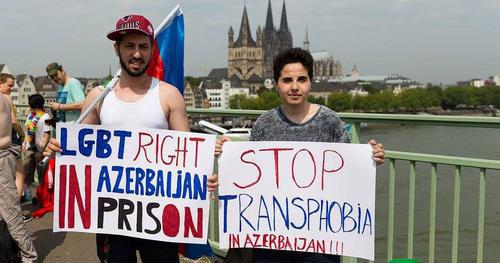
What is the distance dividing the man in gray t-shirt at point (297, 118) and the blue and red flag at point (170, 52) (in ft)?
4.09

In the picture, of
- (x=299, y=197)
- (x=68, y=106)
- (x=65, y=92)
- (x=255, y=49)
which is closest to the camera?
(x=299, y=197)

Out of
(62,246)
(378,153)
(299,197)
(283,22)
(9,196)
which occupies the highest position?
(283,22)

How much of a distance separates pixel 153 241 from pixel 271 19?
149 m

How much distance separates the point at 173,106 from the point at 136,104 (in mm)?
159

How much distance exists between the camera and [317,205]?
2521 millimetres

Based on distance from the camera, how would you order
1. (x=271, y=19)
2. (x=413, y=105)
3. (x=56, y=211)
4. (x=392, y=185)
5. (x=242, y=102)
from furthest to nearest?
1. (x=271, y=19)
2. (x=242, y=102)
3. (x=413, y=105)
4. (x=392, y=185)
5. (x=56, y=211)

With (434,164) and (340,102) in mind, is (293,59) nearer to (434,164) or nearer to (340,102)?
(434,164)

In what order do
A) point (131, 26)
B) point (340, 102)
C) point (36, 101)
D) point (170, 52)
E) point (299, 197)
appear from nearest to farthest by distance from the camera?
point (131, 26) < point (299, 197) < point (170, 52) < point (36, 101) < point (340, 102)

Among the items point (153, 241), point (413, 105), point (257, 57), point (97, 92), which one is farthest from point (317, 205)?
point (257, 57)

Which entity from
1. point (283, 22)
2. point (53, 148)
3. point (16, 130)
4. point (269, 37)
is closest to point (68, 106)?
point (16, 130)

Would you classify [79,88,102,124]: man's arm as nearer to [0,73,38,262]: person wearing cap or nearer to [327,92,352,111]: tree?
[0,73,38,262]: person wearing cap

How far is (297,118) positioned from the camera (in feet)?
7.98

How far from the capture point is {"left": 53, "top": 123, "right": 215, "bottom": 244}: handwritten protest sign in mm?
2557

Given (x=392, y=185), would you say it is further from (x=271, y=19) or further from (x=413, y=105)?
(x=271, y=19)
